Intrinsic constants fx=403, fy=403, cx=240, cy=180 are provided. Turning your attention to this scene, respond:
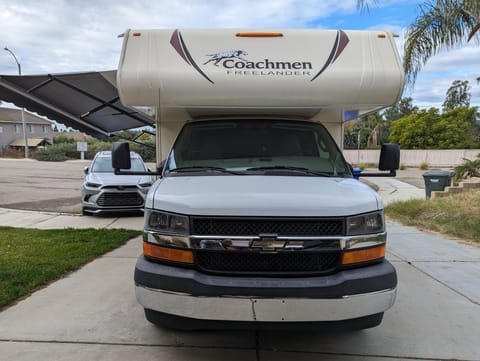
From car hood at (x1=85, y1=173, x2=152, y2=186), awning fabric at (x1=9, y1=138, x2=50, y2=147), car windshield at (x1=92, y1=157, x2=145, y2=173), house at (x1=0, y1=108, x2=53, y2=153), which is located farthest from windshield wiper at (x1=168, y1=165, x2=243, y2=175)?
awning fabric at (x1=9, y1=138, x2=50, y2=147)

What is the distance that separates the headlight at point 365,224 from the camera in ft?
9.89

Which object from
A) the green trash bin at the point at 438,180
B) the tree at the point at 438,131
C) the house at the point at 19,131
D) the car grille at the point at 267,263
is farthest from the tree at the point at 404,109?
the car grille at the point at 267,263

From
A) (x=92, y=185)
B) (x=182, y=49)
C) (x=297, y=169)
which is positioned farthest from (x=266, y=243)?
(x=92, y=185)

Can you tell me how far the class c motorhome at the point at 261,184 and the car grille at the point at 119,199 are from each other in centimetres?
558

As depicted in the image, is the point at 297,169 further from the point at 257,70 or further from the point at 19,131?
the point at 19,131

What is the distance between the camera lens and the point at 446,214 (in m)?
9.30

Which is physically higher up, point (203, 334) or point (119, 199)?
point (119, 199)

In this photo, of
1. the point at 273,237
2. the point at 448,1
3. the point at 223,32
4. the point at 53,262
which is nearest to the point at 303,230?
the point at 273,237

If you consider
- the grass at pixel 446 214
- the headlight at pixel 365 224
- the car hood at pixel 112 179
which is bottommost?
the grass at pixel 446 214

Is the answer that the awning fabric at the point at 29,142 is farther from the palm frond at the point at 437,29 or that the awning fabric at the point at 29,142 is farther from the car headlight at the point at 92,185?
the palm frond at the point at 437,29

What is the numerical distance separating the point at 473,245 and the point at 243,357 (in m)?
5.79

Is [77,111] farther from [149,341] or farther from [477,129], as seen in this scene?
[477,129]

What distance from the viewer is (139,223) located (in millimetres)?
9547

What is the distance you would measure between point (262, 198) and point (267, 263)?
0.49m
